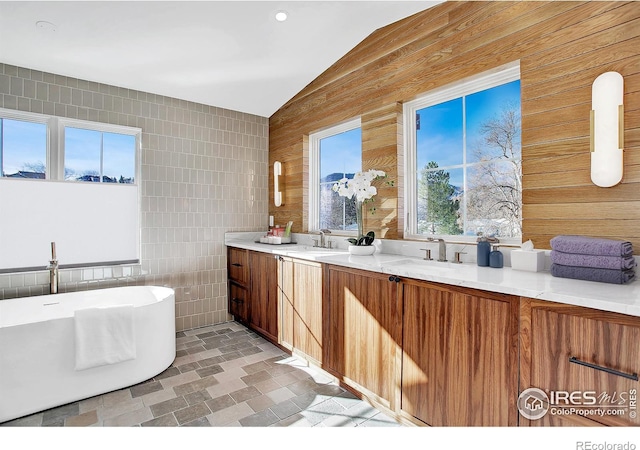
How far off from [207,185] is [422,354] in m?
3.09

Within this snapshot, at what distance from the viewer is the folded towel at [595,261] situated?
5.09 ft

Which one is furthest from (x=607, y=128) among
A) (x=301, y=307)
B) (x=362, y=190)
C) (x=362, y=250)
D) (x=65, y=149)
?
(x=65, y=149)

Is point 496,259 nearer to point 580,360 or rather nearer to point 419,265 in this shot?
point 419,265

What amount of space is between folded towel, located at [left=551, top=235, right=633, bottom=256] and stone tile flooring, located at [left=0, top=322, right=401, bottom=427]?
1417 millimetres

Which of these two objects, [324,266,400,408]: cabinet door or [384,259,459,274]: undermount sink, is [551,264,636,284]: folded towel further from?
[324,266,400,408]: cabinet door

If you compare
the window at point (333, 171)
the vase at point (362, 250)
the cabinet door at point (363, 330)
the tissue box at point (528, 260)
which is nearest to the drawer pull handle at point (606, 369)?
the tissue box at point (528, 260)

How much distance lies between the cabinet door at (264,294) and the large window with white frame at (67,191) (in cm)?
130

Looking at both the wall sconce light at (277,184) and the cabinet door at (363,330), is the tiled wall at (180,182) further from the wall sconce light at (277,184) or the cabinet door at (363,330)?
the cabinet door at (363,330)

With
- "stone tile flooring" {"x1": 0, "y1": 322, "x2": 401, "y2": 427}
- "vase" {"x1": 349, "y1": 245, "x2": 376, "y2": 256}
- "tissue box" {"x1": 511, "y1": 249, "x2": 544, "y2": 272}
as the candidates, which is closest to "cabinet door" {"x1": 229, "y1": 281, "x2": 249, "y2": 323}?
"stone tile flooring" {"x1": 0, "y1": 322, "x2": 401, "y2": 427}

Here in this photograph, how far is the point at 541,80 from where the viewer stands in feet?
6.68

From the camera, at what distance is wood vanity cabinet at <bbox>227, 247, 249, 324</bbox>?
3.82 meters

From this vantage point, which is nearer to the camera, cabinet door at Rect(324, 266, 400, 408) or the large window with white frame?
cabinet door at Rect(324, 266, 400, 408)

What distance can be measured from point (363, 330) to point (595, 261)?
135 centimetres
